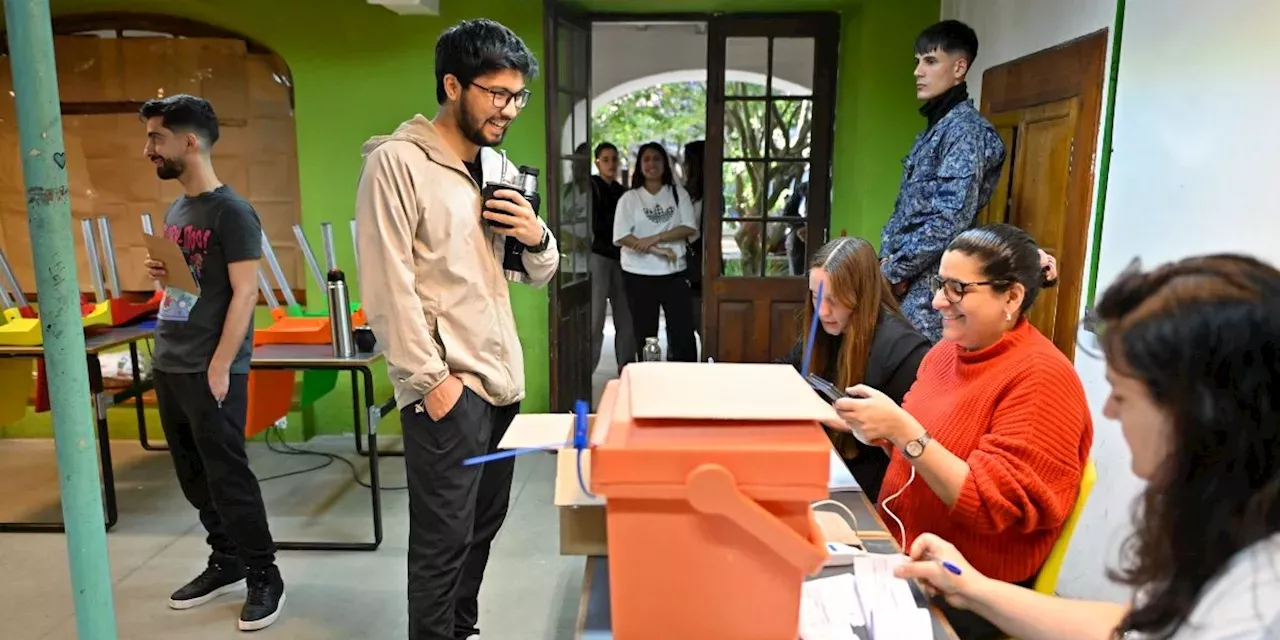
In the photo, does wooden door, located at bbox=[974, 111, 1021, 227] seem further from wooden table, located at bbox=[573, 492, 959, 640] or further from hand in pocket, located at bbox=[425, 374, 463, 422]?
hand in pocket, located at bbox=[425, 374, 463, 422]

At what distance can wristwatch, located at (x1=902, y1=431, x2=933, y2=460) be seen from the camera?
1.24 m

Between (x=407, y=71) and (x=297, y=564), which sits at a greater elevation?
(x=407, y=71)

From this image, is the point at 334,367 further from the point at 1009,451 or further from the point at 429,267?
the point at 1009,451

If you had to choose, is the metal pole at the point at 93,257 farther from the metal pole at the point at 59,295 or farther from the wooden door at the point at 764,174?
the wooden door at the point at 764,174

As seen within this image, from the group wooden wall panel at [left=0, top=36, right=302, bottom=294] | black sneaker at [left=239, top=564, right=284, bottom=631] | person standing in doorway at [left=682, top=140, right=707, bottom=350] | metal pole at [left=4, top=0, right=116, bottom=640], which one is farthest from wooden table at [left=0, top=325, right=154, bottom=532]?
person standing in doorway at [left=682, top=140, right=707, bottom=350]

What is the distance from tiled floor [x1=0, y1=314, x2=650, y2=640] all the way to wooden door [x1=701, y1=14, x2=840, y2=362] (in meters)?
1.30

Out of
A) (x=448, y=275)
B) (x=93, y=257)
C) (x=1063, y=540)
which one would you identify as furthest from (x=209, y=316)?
(x=1063, y=540)

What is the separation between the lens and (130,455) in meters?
3.69

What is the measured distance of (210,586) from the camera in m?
2.36

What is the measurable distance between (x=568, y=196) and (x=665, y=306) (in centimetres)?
99

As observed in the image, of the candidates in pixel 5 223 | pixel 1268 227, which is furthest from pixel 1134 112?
pixel 5 223

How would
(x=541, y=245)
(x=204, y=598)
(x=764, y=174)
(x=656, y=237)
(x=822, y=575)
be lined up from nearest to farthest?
(x=822, y=575), (x=541, y=245), (x=204, y=598), (x=764, y=174), (x=656, y=237)

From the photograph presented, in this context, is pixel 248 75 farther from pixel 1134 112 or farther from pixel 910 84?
pixel 1134 112

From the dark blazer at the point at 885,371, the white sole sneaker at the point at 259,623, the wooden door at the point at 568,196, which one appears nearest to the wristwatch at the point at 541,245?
the dark blazer at the point at 885,371
